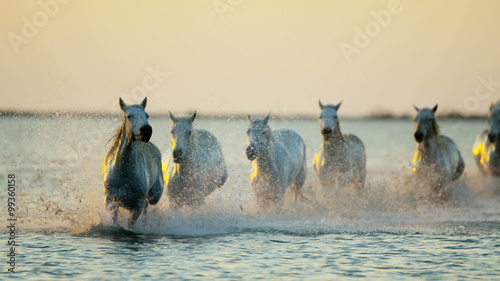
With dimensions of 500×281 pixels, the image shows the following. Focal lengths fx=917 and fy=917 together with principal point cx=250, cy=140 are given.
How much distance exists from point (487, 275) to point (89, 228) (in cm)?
507

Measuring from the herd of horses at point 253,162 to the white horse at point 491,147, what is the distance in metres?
0.03

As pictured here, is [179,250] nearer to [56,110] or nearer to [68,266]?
[68,266]

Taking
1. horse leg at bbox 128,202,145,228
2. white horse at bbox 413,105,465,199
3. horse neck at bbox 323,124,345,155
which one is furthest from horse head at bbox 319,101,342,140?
horse leg at bbox 128,202,145,228

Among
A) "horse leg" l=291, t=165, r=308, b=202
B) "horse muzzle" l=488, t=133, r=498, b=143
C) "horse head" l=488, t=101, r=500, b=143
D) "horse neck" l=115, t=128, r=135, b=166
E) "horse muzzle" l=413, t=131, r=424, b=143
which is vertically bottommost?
"horse leg" l=291, t=165, r=308, b=202

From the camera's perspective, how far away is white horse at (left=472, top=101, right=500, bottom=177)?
18562 mm

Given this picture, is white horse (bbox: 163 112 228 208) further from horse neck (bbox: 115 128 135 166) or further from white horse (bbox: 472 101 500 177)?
Answer: white horse (bbox: 472 101 500 177)

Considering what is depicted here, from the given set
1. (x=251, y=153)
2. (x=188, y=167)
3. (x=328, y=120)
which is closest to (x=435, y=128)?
(x=328, y=120)

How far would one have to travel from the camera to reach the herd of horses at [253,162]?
11.2m

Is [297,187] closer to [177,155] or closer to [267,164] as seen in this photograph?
[267,164]

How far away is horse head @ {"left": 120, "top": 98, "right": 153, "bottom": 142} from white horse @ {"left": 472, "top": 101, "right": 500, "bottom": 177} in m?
9.63

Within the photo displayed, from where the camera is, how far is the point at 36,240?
11156mm

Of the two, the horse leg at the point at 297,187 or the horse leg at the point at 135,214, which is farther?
the horse leg at the point at 297,187

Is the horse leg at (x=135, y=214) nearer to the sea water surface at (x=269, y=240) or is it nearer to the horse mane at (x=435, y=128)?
the sea water surface at (x=269, y=240)

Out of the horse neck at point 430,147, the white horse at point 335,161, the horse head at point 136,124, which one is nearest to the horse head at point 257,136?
the white horse at point 335,161
